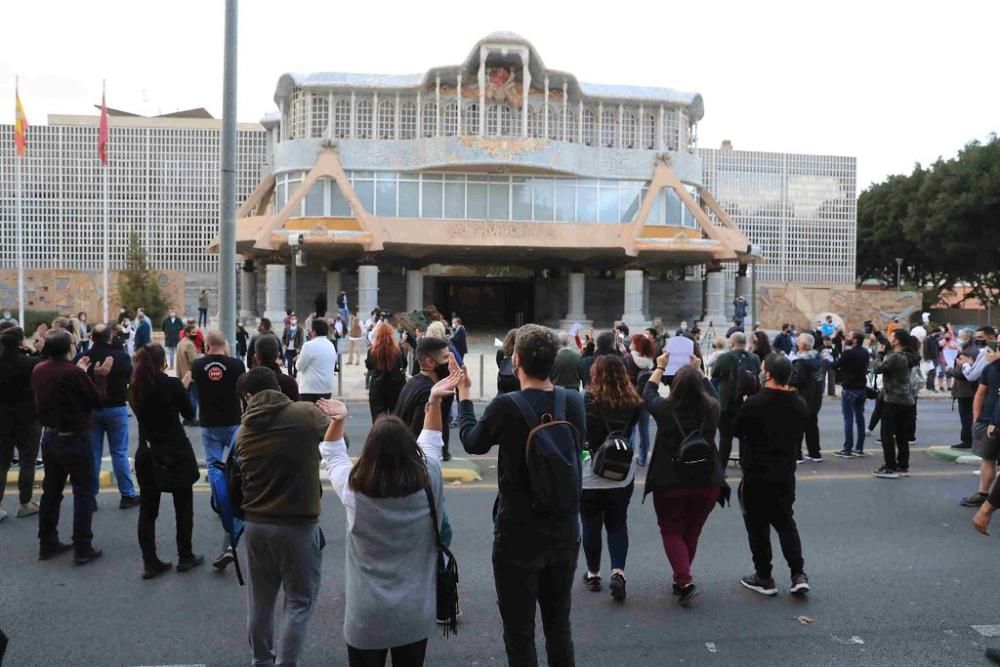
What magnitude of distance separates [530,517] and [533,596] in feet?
1.16

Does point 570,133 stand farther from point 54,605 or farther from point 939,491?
point 54,605

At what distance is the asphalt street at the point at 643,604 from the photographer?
4.82 meters

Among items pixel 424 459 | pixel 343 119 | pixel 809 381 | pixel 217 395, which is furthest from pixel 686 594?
pixel 343 119

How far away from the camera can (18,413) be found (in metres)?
7.27

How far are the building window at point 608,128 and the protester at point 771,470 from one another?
31.7 metres

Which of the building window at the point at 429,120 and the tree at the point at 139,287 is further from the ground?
the building window at the point at 429,120

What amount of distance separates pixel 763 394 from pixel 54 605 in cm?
480

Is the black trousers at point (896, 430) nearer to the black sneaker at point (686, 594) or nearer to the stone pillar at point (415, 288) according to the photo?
the black sneaker at point (686, 594)

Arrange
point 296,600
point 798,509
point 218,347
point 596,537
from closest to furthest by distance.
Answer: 1. point 296,600
2. point 596,537
3. point 218,347
4. point 798,509

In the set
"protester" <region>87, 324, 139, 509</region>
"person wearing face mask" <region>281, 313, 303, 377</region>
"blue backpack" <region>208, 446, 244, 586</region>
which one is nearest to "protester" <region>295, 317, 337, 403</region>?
"protester" <region>87, 324, 139, 509</region>

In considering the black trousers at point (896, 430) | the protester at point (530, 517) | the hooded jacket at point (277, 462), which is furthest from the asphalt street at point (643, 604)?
the black trousers at point (896, 430)

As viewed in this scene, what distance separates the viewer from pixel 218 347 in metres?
7.07

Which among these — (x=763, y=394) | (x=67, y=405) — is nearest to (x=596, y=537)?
(x=763, y=394)

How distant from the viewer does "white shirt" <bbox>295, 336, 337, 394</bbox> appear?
959 centimetres
